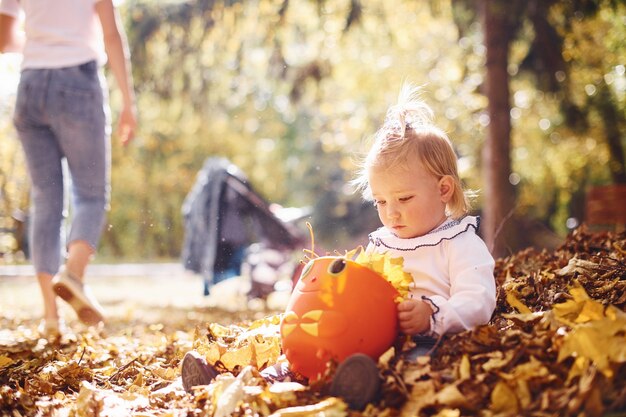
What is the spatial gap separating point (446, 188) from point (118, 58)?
2.28 metres

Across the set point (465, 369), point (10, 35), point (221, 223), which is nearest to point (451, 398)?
point (465, 369)

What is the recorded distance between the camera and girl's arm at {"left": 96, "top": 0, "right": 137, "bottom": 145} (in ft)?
12.0

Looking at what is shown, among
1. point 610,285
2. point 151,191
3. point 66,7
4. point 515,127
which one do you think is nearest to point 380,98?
point 515,127

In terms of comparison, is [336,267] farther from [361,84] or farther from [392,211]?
[361,84]

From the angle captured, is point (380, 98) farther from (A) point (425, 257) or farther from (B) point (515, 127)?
(A) point (425, 257)

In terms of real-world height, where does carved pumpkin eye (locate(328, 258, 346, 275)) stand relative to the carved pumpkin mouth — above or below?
above

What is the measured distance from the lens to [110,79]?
25.1ft

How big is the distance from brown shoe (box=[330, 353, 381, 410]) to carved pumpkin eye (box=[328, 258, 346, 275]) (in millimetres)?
336

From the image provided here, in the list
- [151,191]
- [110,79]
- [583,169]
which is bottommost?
[151,191]

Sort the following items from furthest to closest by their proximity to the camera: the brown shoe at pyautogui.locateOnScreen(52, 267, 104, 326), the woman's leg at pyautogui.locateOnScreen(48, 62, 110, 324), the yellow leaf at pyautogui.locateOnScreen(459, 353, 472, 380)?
the woman's leg at pyautogui.locateOnScreen(48, 62, 110, 324)
the brown shoe at pyautogui.locateOnScreen(52, 267, 104, 326)
the yellow leaf at pyautogui.locateOnScreen(459, 353, 472, 380)

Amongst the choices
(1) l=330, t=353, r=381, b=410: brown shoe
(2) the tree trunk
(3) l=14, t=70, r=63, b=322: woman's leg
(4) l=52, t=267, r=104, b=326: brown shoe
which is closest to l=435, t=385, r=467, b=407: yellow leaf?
(1) l=330, t=353, r=381, b=410: brown shoe

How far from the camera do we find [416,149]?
88.6 inches

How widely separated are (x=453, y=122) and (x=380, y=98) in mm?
1735

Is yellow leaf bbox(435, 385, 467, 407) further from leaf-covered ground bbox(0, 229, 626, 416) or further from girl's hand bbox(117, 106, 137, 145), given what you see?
girl's hand bbox(117, 106, 137, 145)
